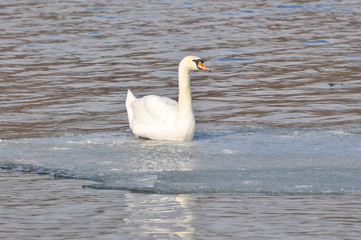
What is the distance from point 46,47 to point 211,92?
8101mm

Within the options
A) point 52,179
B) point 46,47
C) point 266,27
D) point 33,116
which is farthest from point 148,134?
point 266,27

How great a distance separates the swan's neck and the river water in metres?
0.34

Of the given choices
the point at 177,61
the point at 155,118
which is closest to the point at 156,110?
the point at 155,118

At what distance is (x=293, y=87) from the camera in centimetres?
1761

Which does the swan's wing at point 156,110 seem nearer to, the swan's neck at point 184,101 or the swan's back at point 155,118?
the swan's back at point 155,118

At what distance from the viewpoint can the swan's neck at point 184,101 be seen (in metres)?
11.7

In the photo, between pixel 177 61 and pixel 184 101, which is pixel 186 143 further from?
pixel 177 61

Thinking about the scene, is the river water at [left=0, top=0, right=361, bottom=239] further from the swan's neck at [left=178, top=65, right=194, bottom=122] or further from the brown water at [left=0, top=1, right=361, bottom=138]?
the swan's neck at [left=178, top=65, right=194, bottom=122]

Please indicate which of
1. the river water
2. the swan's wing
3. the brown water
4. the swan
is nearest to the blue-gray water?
the river water

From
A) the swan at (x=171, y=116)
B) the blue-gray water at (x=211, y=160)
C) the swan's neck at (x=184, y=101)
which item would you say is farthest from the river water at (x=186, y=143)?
the swan's neck at (x=184, y=101)

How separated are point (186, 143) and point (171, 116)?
39 centimetres

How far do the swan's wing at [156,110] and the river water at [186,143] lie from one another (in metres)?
0.34

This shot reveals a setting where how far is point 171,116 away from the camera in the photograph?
11.8 m

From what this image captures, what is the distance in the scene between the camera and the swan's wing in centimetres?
1185
